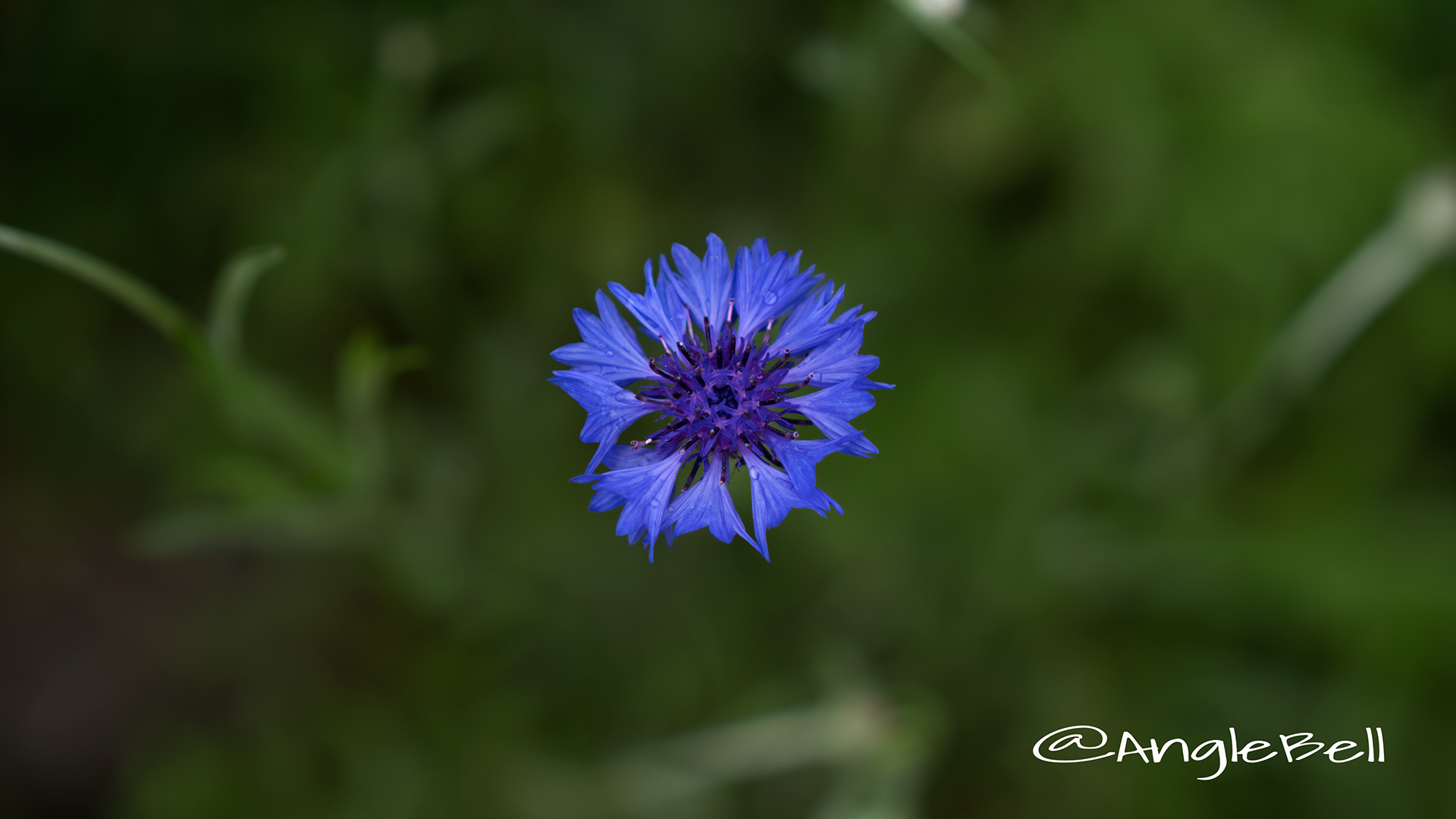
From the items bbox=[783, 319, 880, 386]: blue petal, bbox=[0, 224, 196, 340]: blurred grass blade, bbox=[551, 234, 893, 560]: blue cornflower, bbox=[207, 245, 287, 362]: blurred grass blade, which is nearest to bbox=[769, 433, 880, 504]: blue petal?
bbox=[551, 234, 893, 560]: blue cornflower

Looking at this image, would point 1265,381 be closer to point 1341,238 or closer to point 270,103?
point 1341,238

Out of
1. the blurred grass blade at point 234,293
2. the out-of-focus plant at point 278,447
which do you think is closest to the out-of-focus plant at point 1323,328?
the out-of-focus plant at point 278,447

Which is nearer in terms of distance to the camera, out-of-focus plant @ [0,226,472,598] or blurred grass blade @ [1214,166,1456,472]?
out-of-focus plant @ [0,226,472,598]

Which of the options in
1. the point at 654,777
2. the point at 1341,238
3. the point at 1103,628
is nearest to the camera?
the point at 654,777

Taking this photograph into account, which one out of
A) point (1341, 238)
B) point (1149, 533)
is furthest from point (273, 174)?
point (1341, 238)

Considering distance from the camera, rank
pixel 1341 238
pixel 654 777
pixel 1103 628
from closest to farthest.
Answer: pixel 654 777
pixel 1341 238
pixel 1103 628
